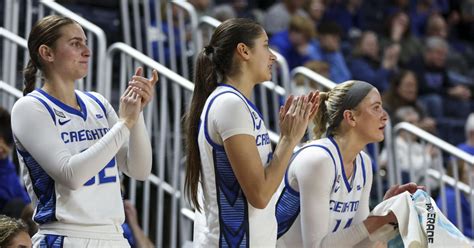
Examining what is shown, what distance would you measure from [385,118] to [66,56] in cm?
143

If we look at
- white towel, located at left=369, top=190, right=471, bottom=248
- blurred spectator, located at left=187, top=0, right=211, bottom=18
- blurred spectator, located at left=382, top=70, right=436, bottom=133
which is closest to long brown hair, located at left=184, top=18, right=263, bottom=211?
white towel, located at left=369, top=190, right=471, bottom=248

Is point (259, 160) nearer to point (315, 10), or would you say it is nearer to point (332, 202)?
point (332, 202)

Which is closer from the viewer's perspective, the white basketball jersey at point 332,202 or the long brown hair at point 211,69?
the long brown hair at point 211,69

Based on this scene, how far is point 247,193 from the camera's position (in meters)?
3.58

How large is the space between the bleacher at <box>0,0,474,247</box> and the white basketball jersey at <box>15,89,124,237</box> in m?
1.42

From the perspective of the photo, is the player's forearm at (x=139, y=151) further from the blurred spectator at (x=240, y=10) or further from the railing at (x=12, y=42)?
the blurred spectator at (x=240, y=10)

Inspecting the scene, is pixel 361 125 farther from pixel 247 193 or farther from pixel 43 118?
pixel 43 118

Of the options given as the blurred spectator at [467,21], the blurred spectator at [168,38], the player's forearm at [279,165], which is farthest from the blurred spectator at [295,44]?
the player's forearm at [279,165]

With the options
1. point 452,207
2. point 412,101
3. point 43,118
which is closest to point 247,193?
point 43,118

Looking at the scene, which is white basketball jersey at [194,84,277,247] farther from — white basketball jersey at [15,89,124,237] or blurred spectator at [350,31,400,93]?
blurred spectator at [350,31,400,93]

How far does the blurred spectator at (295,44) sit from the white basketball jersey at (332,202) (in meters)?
4.75

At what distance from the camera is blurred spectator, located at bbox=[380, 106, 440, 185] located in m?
6.33

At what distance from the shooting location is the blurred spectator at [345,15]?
11016mm

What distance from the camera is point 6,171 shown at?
5211mm
